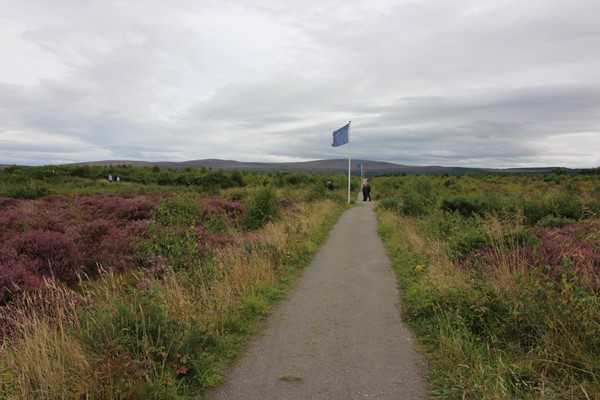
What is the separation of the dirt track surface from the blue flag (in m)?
21.7

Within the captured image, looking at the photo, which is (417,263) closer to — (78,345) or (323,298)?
(323,298)

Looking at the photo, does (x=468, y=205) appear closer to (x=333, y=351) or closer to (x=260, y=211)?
(x=260, y=211)

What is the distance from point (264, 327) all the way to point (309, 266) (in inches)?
167

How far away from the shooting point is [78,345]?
4.06 metres

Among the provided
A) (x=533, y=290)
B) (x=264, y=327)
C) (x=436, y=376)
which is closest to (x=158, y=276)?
(x=264, y=327)

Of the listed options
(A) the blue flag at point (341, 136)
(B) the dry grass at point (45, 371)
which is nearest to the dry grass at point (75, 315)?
(B) the dry grass at point (45, 371)

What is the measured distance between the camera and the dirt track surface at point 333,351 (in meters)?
3.87

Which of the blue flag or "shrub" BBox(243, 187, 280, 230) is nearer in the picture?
"shrub" BBox(243, 187, 280, 230)

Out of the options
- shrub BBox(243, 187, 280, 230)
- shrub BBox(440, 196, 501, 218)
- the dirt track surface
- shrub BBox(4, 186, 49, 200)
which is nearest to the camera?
the dirt track surface

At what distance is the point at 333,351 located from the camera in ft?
15.7

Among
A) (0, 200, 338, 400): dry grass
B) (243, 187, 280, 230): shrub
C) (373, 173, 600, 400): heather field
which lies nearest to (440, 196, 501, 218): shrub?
(243, 187, 280, 230): shrub

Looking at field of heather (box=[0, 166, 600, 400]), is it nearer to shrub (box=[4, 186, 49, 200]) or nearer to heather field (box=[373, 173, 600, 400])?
heather field (box=[373, 173, 600, 400])

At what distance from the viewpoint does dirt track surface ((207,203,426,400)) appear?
3.87 m

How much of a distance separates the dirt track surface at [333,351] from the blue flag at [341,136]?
21696 millimetres
